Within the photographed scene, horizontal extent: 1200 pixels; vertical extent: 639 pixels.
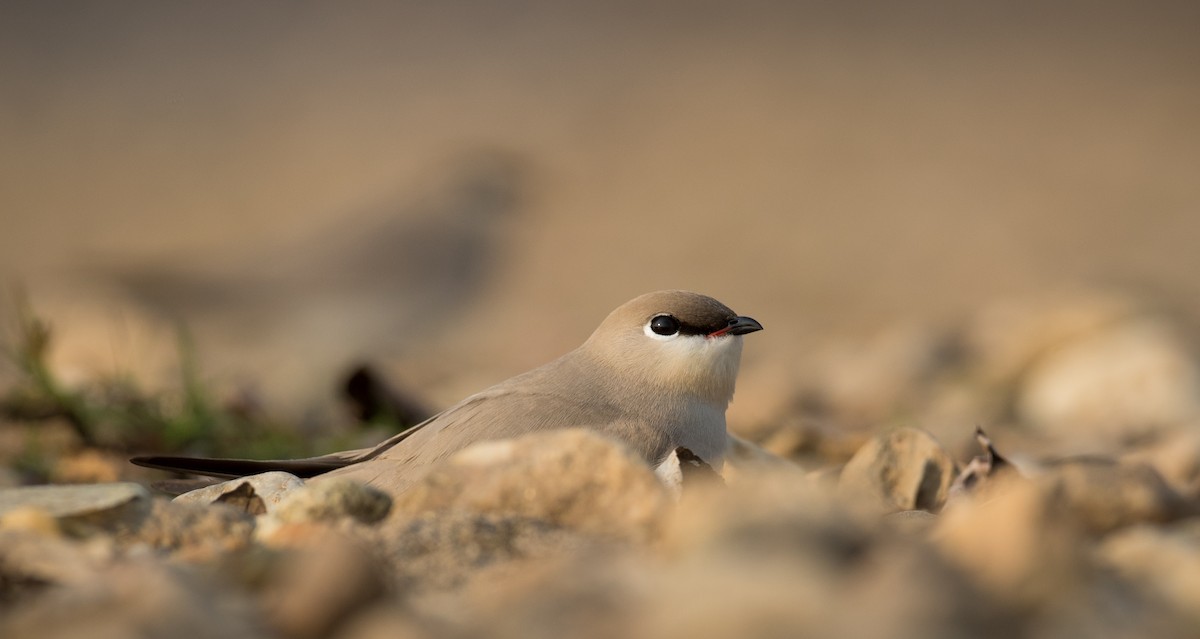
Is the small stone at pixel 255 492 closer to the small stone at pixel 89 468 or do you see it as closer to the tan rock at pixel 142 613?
the tan rock at pixel 142 613

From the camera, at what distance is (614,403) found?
327 cm

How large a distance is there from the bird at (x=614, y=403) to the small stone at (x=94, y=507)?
2.04 ft

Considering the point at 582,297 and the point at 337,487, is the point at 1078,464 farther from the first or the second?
the point at 582,297

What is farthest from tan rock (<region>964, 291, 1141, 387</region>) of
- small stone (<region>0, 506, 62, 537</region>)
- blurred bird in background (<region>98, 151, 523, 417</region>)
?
small stone (<region>0, 506, 62, 537</region>)

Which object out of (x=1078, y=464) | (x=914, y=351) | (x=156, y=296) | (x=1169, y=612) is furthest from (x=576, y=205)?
(x=1169, y=612)

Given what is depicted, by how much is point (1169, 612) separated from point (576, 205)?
1122 centimetres

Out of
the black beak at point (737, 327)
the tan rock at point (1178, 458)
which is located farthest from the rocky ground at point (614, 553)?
the tan rock at point (1178, 458)

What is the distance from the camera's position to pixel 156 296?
9.46m

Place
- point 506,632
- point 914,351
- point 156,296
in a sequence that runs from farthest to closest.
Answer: point 156,296 < point 914,351 < point 506,632

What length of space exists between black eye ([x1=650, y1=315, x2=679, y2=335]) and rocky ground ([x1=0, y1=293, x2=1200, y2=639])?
54 cm

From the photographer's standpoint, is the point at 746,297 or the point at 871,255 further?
the point at 871,255

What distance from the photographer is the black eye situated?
352 centimetres

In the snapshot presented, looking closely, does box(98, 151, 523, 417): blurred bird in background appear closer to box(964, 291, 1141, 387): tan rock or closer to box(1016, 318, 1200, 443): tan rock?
box(964, 291, 1141, 387): tan rock

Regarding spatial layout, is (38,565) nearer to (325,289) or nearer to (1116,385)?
(1116,385)
